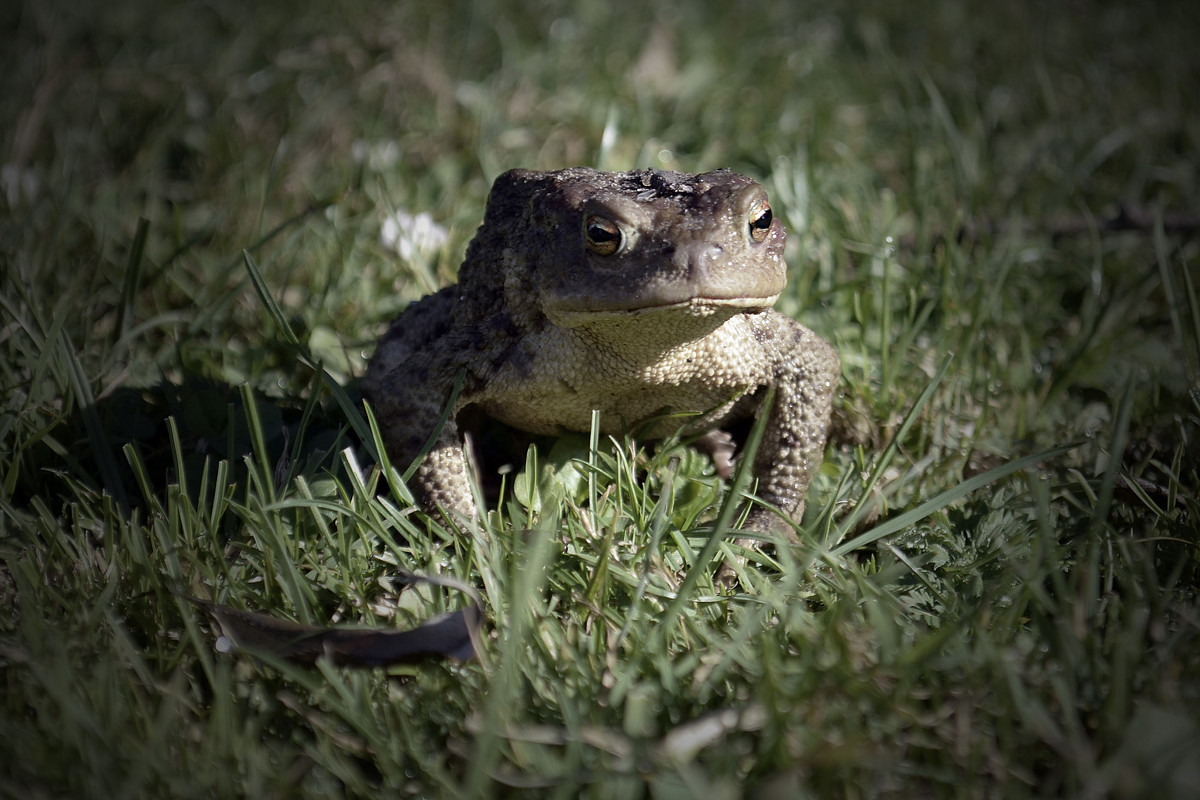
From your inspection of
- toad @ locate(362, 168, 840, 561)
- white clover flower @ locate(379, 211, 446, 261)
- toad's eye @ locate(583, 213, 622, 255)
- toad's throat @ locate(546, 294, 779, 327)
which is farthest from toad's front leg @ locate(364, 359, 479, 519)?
white clover flower @ locate(379, 211, 446, 261)

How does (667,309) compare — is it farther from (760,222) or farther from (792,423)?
(792,423)

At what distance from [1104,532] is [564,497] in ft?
4.38

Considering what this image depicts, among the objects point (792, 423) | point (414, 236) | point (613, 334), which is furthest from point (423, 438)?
point (414, 236)

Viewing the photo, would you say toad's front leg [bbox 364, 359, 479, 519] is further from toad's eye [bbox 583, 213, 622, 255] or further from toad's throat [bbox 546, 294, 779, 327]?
toad's eye [bbox 583, 213, 622, 255]

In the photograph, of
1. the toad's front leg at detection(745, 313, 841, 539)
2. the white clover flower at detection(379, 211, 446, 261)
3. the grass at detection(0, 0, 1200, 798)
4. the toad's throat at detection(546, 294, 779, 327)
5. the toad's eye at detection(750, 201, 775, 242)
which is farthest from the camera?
the white clover flower at detection(379, 211, 446, 261)

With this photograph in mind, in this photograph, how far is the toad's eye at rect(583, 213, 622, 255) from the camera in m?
1.99

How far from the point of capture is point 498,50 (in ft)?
14.5

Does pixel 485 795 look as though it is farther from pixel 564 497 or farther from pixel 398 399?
pixel 398 399

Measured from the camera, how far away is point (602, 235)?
2.00 metres

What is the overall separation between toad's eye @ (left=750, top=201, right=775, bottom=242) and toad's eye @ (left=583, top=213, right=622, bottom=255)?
0.32m

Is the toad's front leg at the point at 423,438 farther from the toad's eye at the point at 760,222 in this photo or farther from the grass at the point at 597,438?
the toad's eye at the point at 760,222

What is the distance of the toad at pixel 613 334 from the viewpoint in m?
1.96

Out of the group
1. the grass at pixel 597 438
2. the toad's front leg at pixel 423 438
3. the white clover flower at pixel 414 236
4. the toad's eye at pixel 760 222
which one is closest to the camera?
the grass at pixel 597 438

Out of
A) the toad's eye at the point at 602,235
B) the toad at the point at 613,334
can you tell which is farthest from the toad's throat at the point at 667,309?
the toad's eye at the point at 602,235
